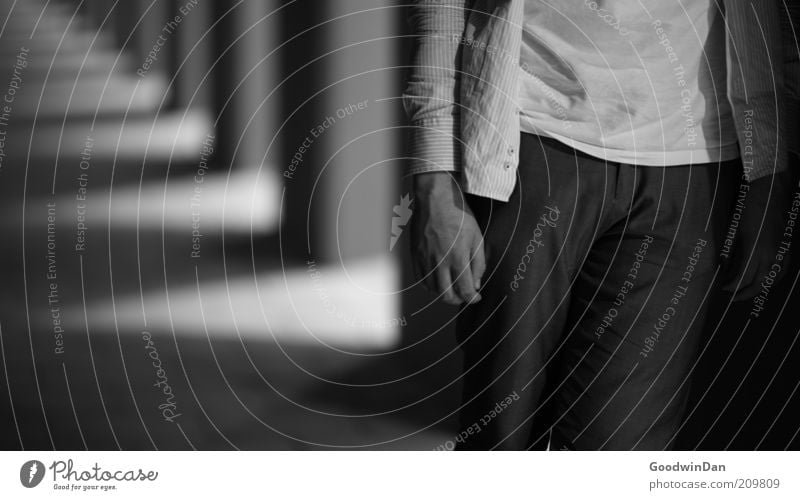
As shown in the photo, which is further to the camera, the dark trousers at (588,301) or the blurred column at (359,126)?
the blurred column at (359,126)

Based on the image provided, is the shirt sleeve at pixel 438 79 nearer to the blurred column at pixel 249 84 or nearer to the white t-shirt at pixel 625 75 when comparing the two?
the white t-shirt at pixel 625 75

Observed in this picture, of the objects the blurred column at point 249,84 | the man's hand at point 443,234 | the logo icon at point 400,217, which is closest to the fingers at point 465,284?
the man's hand at point 443,234

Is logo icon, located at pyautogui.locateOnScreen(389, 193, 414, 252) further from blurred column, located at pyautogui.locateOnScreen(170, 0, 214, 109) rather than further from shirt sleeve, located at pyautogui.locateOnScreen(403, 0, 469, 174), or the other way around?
blurred column, located at pyautogui.locateOnScreen(170, 0, 214, 109)

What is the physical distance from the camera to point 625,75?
80 centimetres

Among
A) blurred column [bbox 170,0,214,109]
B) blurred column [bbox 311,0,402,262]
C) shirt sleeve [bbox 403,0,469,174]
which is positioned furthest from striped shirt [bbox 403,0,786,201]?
blurred column [bbox 170,0,214,109]

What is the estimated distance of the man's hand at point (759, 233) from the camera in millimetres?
853

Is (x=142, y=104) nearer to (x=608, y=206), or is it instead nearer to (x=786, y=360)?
(x=608, y=206)

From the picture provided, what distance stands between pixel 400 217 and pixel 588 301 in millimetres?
228

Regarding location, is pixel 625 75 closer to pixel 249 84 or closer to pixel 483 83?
pixel 483 83

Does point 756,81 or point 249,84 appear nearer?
point 756,81

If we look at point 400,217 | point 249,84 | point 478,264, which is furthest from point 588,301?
point 249,84

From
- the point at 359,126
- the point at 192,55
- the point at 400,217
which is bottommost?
the point at 400,217
